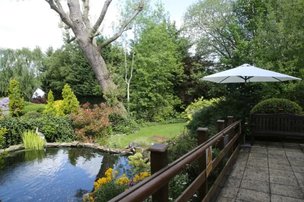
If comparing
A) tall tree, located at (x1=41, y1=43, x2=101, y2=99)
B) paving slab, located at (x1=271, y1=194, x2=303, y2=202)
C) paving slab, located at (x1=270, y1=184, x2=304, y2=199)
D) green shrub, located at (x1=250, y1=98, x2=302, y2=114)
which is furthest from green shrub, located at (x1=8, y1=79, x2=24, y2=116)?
paving slab, located at (x1=271, y1=194, x2=303, y2=202)

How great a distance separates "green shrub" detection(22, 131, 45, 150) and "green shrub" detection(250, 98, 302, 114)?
6473 millimetres

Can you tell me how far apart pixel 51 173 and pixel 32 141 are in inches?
100

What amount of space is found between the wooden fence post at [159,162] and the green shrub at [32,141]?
24.4 feet

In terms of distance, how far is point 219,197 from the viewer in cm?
279

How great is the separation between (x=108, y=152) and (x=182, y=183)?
5110 mm

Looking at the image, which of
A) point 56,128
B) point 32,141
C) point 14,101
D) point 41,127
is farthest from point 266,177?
point 14,101

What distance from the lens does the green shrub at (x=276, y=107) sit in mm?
5875

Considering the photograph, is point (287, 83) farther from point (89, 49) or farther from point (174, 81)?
point (89, 49)

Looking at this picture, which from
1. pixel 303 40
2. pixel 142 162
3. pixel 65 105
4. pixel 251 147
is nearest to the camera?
pixel 142 162

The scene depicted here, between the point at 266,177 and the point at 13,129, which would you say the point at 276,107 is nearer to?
the point at 266,177

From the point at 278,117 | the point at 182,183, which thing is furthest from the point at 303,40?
the point at 182,183

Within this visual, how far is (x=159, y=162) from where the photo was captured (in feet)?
5.09

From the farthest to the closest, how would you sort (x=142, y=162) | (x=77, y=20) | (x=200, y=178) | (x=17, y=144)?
(x=77, y=20), (x=17, y=144), (x=142, y=162), (x=200, y=178)

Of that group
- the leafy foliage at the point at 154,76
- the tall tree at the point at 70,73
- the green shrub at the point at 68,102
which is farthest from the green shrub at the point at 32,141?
the tall tree at the point at 70,73
